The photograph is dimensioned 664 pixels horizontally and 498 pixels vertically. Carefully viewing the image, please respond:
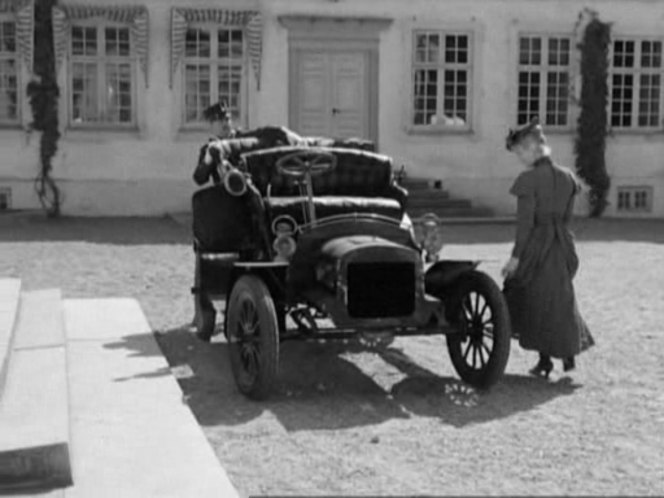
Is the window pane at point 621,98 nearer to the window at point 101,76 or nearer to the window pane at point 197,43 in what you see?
the window pane at point 197,43

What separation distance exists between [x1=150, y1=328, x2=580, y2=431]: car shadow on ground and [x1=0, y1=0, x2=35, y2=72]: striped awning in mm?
11897

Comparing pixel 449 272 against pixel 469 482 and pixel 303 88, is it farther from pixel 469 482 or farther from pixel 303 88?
pixel 303 88

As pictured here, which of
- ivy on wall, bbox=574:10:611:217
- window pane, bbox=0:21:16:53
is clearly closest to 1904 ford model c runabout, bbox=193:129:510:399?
window pane, bbox=0:21:16:53

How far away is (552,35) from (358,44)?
3.63 m

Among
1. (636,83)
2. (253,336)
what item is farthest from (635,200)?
(253,336)

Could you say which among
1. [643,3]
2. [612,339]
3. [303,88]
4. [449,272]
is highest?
[643,3]

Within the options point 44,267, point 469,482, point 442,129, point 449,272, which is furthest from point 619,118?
point 469,482

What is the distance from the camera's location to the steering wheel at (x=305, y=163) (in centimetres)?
767

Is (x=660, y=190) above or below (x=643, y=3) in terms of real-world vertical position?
below

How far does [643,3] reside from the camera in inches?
827

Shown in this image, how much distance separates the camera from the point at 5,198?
19078 millimetres

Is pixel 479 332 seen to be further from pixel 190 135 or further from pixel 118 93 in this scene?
pixel 118 93

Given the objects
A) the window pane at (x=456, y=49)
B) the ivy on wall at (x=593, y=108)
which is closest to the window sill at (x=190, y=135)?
the window pane at (x=456, y=49)

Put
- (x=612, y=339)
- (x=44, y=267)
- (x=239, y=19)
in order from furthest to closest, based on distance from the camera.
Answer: (x=239, y=19)
(x=44, y=267)
(x=612, y=339)
